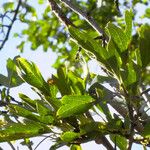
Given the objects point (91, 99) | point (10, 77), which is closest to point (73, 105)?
point (91, 99)

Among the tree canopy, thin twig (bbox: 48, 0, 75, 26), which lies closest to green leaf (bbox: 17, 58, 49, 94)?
the tree canopy

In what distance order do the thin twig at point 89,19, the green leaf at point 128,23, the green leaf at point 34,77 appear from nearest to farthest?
the green leaf at point 128,23
the green leaf at point 34,77
the thin twig at point 89,19

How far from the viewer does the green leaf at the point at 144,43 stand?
85 centimetres

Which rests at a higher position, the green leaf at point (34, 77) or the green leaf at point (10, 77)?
the green leaf at point (10, 77)

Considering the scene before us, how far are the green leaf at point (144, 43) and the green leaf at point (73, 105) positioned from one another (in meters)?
0.14

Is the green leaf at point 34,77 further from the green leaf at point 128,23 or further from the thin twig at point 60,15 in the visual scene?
the thin twig at point 60,15

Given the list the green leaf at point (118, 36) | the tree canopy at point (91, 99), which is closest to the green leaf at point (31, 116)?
the tree canopy at point (91, 99)

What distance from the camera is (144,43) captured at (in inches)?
33.3

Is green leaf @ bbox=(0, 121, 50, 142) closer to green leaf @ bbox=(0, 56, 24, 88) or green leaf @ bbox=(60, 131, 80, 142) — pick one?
green leaf @ bbox=(60, 131, 80, 142)

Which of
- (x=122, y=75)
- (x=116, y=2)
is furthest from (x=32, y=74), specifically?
(x=116, y=2)

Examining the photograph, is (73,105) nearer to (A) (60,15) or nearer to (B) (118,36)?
(B) (118,36)

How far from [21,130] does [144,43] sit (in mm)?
315

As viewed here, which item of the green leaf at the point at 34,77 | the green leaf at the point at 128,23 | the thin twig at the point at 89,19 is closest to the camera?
the green leaf at the point at 128,23

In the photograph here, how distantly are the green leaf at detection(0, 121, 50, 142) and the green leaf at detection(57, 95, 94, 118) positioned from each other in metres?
0.09
